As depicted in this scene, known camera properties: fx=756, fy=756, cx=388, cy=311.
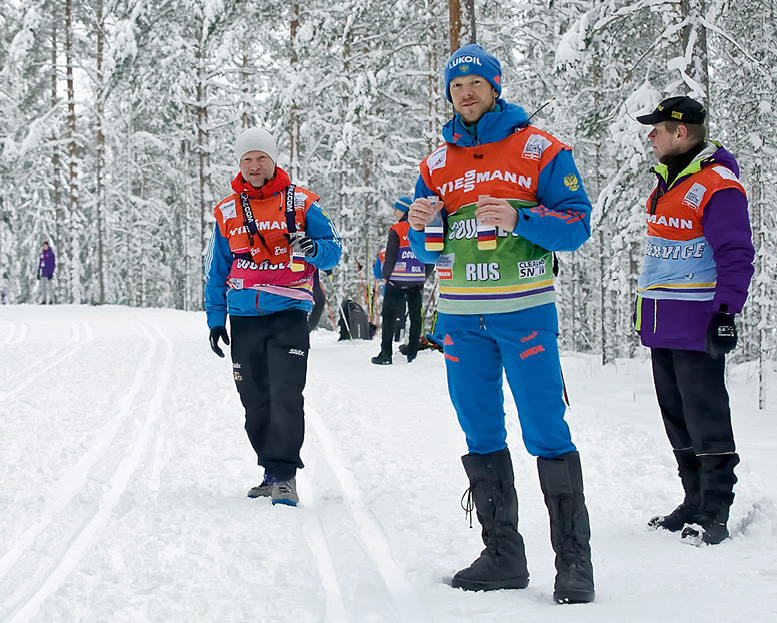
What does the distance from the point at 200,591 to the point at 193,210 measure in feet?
108

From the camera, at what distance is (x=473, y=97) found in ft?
11.0

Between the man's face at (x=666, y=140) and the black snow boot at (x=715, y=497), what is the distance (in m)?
1.62

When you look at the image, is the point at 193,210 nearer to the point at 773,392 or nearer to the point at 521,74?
the point at 521,74

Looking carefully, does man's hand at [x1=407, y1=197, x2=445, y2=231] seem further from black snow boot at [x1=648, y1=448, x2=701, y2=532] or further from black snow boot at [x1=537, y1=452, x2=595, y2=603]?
black snow boot at [x1=648, y1=448, x2=701, y2=532]

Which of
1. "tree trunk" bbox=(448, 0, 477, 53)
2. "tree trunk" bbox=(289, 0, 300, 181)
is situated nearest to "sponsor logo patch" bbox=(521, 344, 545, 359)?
"tree trunk" bbox=(448, 0, 477, 53)

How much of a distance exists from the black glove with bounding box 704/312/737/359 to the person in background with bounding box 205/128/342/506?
7.76 ft

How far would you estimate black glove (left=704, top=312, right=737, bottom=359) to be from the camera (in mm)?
3596

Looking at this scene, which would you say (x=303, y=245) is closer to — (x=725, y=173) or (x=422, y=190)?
(x=422, y=190)

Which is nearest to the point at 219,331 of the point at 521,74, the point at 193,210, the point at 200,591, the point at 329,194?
the point at 200,591

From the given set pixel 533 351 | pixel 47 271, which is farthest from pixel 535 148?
pixel 47 271

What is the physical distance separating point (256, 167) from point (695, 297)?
2748 millimetres

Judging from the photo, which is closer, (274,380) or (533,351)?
(533,351)

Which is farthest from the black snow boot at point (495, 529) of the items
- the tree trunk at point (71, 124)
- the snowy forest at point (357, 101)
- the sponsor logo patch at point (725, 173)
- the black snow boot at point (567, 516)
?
the tree trunk at point (71, 124)

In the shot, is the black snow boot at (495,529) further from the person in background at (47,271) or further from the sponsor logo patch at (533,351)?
the person in background at (47,271)
